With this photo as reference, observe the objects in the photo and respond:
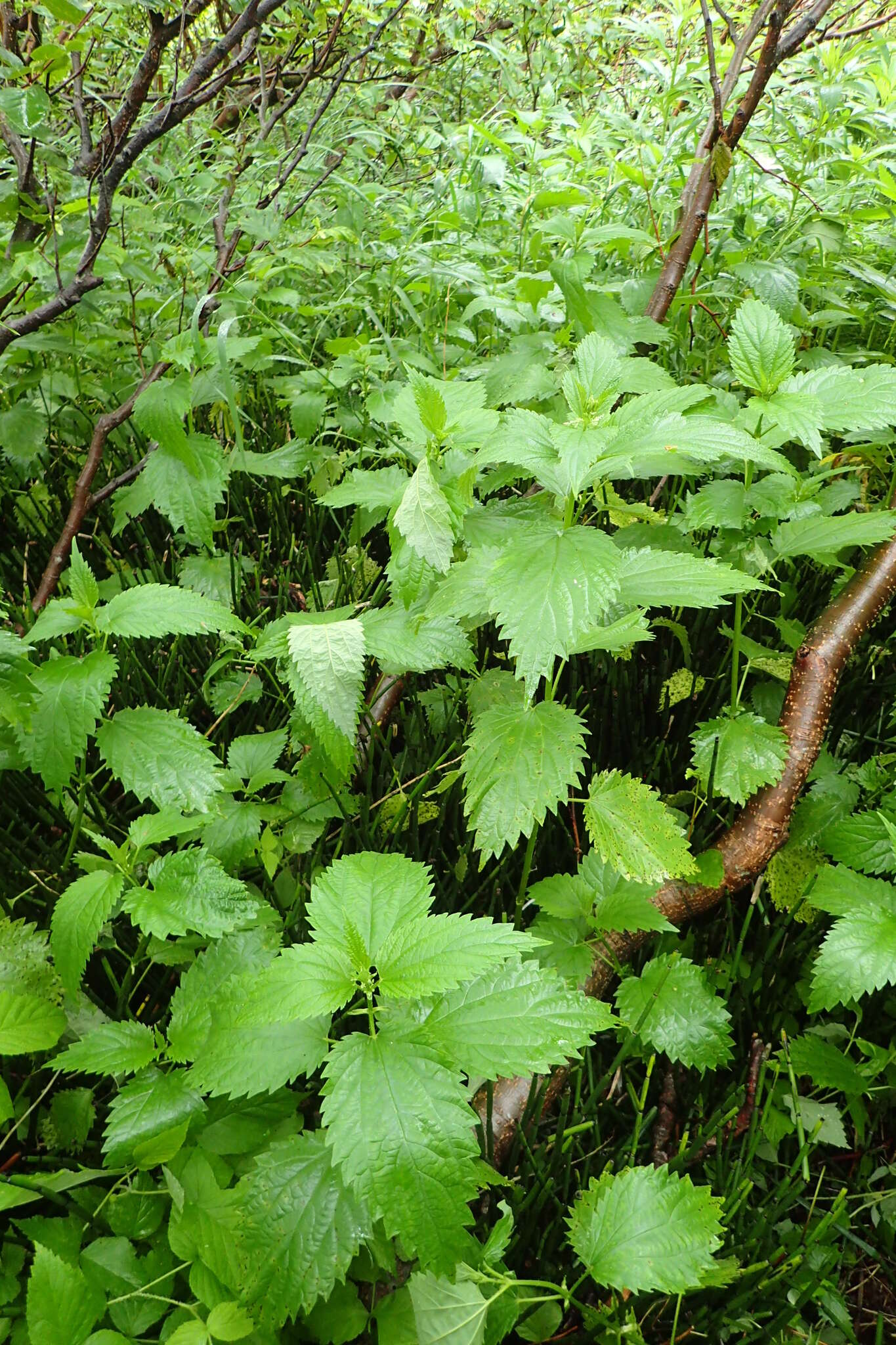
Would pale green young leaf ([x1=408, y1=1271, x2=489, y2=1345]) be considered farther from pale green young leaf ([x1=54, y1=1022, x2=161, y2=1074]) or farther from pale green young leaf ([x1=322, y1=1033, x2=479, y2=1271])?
pale green young leaf ([x1=54, y1=1022, x2=161, y2=1074])

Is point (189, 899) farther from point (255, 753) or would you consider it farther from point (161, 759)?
point (255, 753)

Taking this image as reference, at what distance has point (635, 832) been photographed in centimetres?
111

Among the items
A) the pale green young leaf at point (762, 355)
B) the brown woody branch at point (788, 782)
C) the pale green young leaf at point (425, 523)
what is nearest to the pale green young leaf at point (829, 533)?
the brown woody branch at point (788, 782)

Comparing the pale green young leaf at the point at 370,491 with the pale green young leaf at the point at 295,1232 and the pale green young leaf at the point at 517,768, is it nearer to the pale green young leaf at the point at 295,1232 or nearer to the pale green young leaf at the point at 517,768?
the pale green young leaf at the point at 517,768

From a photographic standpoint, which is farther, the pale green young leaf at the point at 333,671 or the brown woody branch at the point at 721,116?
the brown woody branch at the point at 721,116

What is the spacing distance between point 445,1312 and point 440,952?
38 cm

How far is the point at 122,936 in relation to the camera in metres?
1.30

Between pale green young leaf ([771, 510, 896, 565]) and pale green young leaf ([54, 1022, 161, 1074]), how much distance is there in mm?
1214

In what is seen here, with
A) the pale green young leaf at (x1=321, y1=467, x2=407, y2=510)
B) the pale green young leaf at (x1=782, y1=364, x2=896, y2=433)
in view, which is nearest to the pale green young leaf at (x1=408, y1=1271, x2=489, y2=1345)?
the pale green young leaf at (x1=321, y1=467, x2=407, y2=510)

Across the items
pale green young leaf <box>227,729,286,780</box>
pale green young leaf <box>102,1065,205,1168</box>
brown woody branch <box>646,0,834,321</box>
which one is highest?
brown woody branch <box>646,0,834,321</box>

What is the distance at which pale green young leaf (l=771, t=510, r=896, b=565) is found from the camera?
1.32 meters

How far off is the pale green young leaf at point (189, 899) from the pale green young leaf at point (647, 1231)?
533mm

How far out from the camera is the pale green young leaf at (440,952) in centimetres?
84

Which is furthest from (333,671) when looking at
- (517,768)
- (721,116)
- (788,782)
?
(721,116)
